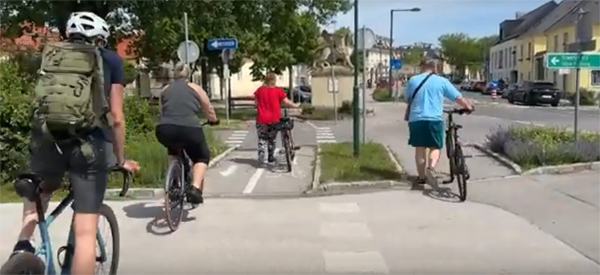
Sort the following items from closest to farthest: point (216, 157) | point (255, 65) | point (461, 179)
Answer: point (461, 179) → point (216, 157) → point (255, 65)

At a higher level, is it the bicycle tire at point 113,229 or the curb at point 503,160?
the bicycle tire at point 113,229

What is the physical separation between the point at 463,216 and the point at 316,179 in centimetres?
296

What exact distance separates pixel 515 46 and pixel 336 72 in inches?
2353

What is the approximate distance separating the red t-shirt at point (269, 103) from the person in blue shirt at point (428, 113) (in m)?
2.76

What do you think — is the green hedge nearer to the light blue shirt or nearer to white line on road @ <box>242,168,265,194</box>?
white line on road @ <box>242,168,265,194</box>

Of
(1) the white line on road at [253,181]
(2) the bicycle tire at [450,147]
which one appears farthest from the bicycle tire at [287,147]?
(2) the bicycle tire at [450,147]

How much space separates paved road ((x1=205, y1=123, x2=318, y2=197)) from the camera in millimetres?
10297

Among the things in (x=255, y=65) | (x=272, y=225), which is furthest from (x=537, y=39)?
(x=272, y=225)

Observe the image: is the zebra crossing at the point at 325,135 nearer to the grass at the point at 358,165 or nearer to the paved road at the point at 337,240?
the grass at the point at 358,165

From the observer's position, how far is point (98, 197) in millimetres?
4320

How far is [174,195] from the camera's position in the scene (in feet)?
24.6

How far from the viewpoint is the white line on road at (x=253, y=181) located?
10.3 metres

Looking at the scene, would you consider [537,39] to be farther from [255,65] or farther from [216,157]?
[216,157]

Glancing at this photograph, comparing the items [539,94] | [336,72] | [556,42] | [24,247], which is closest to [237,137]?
[336,72]
